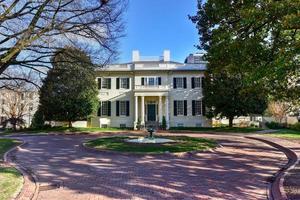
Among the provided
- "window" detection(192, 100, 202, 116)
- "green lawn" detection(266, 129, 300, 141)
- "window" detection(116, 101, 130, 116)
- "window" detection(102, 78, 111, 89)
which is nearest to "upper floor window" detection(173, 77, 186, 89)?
"window" detection(192, 100, 202, 116)

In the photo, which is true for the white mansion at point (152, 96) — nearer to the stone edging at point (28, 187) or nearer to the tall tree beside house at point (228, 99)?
the tall tree beside house at point (228, 99)

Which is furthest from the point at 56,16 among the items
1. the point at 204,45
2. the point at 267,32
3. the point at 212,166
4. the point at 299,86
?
the point at 299,86

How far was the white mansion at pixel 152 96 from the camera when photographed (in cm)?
3912

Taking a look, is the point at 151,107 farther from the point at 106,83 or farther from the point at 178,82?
the point at 106,83

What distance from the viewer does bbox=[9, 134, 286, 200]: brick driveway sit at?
27.3 ft

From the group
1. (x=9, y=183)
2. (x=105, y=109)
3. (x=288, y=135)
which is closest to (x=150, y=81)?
(x=105, y=109)

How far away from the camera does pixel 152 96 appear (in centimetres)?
3884

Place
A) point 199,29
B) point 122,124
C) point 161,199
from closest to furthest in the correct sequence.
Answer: point 161,199 < point 199,29 < point 122,124

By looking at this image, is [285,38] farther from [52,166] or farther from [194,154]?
[52,166]

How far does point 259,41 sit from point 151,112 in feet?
87.9

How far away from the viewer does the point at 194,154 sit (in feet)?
49.5

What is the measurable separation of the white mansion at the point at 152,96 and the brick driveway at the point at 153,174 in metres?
22.8

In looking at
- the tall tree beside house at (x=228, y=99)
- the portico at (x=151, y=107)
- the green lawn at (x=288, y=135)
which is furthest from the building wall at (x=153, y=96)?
the green lawn at (x=288, y=135)

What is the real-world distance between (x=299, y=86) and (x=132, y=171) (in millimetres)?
10631
